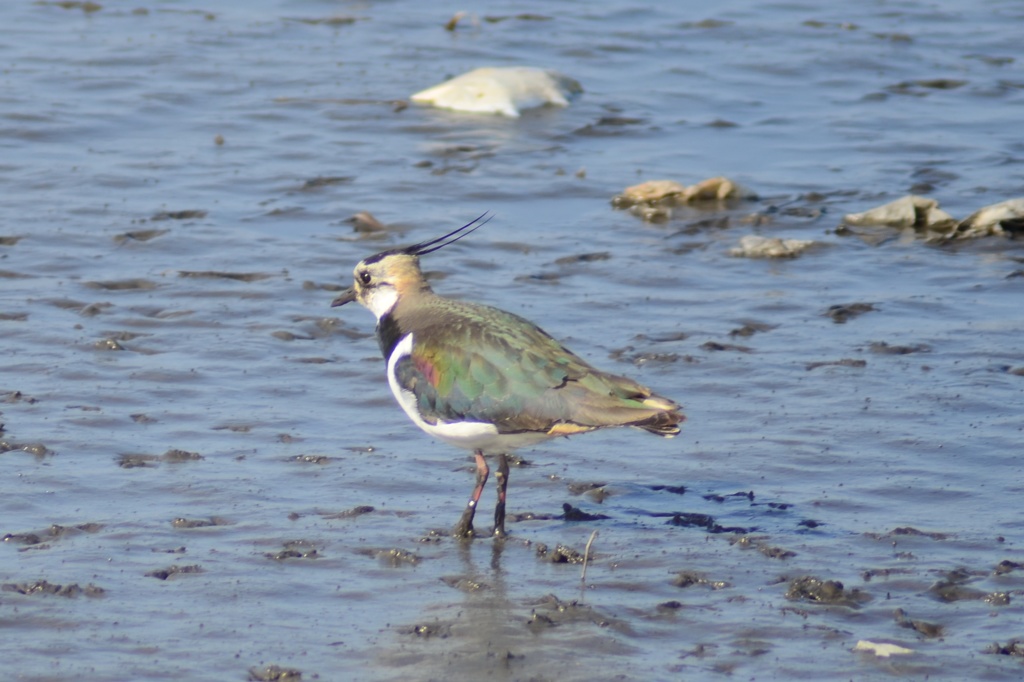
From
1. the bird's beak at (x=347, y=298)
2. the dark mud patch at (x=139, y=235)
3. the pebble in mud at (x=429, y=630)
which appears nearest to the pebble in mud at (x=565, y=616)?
the pebble in mud at (x=429, y=630)

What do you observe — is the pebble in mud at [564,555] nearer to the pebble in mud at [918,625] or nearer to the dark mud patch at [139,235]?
the pebble in mud at [918,625]

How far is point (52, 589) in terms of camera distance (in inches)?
243

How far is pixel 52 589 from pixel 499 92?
9.47 m

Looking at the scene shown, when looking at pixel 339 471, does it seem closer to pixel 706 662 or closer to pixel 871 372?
pixel 706 662

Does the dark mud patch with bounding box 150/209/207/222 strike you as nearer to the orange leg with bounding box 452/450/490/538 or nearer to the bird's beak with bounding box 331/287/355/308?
the bird's beak with bounding box 331/287/355/308

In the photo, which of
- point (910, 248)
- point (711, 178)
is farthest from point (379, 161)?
point (910, 248)

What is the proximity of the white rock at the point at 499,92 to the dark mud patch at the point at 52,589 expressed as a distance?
9307 mm

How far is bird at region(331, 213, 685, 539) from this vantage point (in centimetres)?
675

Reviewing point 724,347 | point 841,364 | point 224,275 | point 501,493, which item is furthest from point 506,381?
point 224,275

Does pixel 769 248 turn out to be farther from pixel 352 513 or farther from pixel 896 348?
pixel 352 513

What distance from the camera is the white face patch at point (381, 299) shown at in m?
7.70

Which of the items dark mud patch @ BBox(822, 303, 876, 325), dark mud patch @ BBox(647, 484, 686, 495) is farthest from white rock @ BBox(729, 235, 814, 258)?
dark mud patch @ BBox(647, 484, 686, 495)

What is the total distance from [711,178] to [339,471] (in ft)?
19.8

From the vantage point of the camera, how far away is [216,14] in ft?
60.4
